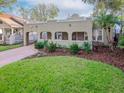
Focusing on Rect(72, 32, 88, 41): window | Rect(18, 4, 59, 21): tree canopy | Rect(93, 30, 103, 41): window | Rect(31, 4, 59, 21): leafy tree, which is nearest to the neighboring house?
Rect(72, 32, 88, 41): window

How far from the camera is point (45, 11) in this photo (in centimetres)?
5788

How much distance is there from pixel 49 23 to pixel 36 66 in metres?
20.1

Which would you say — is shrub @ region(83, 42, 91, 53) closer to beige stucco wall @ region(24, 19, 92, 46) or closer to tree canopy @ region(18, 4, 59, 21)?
beige stucco wall @ region(24, 19, 92, 46)

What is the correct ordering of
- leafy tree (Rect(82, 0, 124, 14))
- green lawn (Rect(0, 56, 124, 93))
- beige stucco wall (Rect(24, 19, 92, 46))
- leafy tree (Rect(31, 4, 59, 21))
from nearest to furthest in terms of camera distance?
green lawn (Rect(0, 56, 124, 93)) → beige stucco wall (Rect(24, 19, 92, 46)) → leafy tree (Rect(82, 0, 124, 14)) → leafy tree (Rect(31, 4, 59, 21))

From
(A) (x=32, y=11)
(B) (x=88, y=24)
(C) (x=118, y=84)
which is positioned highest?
(A) (x=32, y=11)

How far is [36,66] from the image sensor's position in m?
11.8

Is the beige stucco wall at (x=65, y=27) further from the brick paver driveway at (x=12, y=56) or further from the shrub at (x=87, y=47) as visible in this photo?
the brick paver driveway at (x=12, y=56)

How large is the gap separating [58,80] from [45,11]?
4950cm

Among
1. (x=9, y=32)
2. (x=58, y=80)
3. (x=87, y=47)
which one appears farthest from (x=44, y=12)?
(x=58, y=80)

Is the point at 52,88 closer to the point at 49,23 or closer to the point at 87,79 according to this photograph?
the point at 87,79

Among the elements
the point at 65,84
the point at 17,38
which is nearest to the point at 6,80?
the point at 65,84

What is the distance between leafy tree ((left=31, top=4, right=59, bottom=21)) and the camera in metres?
56.2

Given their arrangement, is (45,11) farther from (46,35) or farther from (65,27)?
(65,27)

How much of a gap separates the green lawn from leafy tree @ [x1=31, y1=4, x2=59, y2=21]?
4517cm
